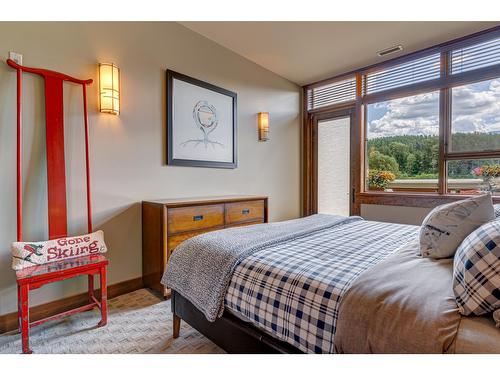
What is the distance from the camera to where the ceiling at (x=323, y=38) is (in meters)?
2.92

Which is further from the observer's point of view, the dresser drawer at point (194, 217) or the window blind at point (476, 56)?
the window blind at point (476, 56)

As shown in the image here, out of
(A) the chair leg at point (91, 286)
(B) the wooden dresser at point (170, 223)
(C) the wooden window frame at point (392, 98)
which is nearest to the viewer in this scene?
(A) the chair leg at point (91, 286)

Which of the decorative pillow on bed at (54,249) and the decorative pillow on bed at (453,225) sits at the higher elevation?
the decorative pillow on bed at (453,225)

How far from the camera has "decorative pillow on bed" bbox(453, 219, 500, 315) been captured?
81cm

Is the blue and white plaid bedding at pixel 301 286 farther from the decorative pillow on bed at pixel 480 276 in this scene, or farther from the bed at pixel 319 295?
the decorative pillow on bed at pixel 480 276

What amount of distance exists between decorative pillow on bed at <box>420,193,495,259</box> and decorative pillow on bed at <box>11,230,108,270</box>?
7.15 feet

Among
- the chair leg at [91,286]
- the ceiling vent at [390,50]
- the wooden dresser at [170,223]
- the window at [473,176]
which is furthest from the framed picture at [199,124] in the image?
the window at [473,176]

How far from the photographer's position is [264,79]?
13.1 ft

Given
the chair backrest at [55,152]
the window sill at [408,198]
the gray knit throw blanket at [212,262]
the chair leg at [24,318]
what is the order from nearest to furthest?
the gray knit throw blanket at [212,262] < the chair leg at [24,318] < the chair backrest at [55,152] < the window sill at [408,198]

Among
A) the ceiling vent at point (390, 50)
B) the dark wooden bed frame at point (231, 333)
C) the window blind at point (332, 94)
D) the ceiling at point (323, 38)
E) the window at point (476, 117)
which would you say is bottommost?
Answer: the dark wooden bed frame at point (231, 333)

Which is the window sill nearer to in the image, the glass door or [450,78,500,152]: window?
the glass door

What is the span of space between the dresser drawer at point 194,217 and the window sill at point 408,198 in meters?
2.33

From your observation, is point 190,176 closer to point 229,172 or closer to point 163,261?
point 229,172

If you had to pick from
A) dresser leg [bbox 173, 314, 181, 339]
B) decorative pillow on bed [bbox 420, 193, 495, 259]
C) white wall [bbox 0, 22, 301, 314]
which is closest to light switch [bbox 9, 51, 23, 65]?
white wall [bbox 0, 22, 301, 314]
